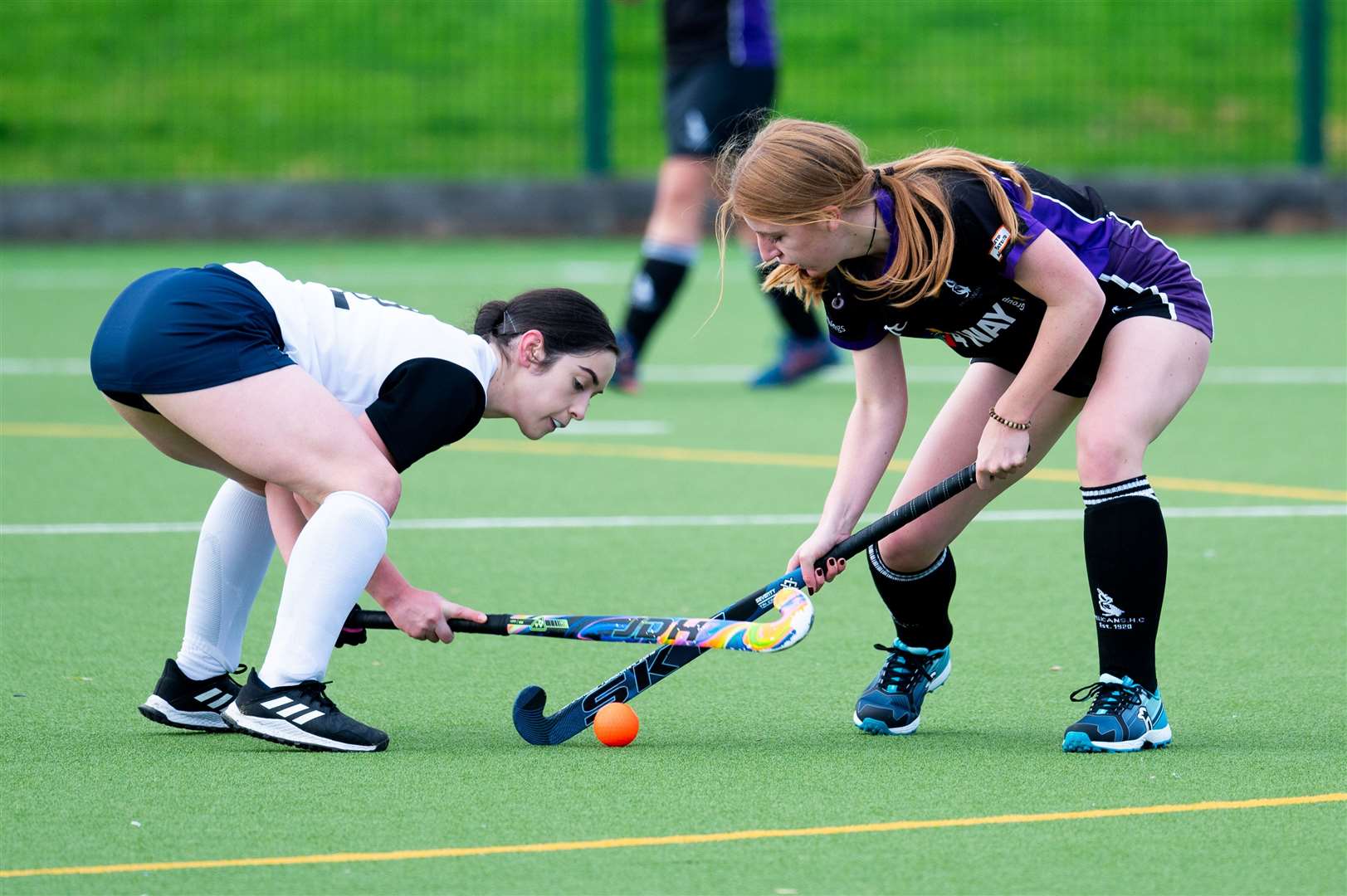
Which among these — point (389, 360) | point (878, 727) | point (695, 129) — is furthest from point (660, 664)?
point (695, 129)

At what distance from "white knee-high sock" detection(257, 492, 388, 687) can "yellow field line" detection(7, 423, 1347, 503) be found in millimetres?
3580

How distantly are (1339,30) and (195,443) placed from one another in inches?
607

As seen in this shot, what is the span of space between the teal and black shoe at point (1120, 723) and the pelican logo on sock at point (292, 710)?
1427 millimetres

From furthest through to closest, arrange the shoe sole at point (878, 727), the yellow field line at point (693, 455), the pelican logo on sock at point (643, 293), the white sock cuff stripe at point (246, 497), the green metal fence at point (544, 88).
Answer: the green metal fence at point (544, 88) → the pelican logo on sock at point (643, 293) → the yellow field line at point (693, 455) → the white sock cuff stripe at point (246, 497) → the shoe sole at point (878, 727)

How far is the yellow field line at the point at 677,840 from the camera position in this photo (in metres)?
→ 3.14

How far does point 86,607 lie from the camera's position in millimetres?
5160

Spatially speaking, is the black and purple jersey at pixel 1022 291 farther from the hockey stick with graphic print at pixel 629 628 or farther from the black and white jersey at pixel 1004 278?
the hockey stick with graphic print at pixel 629 628

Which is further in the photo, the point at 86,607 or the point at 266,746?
the point at 86,607

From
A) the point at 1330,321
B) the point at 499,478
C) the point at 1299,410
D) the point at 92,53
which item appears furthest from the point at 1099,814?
the point at 92,53

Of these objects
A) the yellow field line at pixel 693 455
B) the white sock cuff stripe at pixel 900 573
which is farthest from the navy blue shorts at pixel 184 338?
the yellow field line at pixel 693 455

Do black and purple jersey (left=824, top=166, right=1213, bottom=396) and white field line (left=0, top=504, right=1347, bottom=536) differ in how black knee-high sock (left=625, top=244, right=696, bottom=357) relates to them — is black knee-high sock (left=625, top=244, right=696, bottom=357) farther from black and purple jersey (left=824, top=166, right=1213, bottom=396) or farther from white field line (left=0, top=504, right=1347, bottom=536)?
black and purple jersey (left=824, top=166, right=1213, bottom=396)

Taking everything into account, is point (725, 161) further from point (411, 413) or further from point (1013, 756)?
point (1013, 756)

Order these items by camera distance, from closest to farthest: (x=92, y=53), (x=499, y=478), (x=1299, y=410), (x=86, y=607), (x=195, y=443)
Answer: (x=195, y=443), (x=86, y=607), (x=499, y=478), (x=1299, y=410), (x=92, y=53)

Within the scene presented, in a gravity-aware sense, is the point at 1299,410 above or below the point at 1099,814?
below
